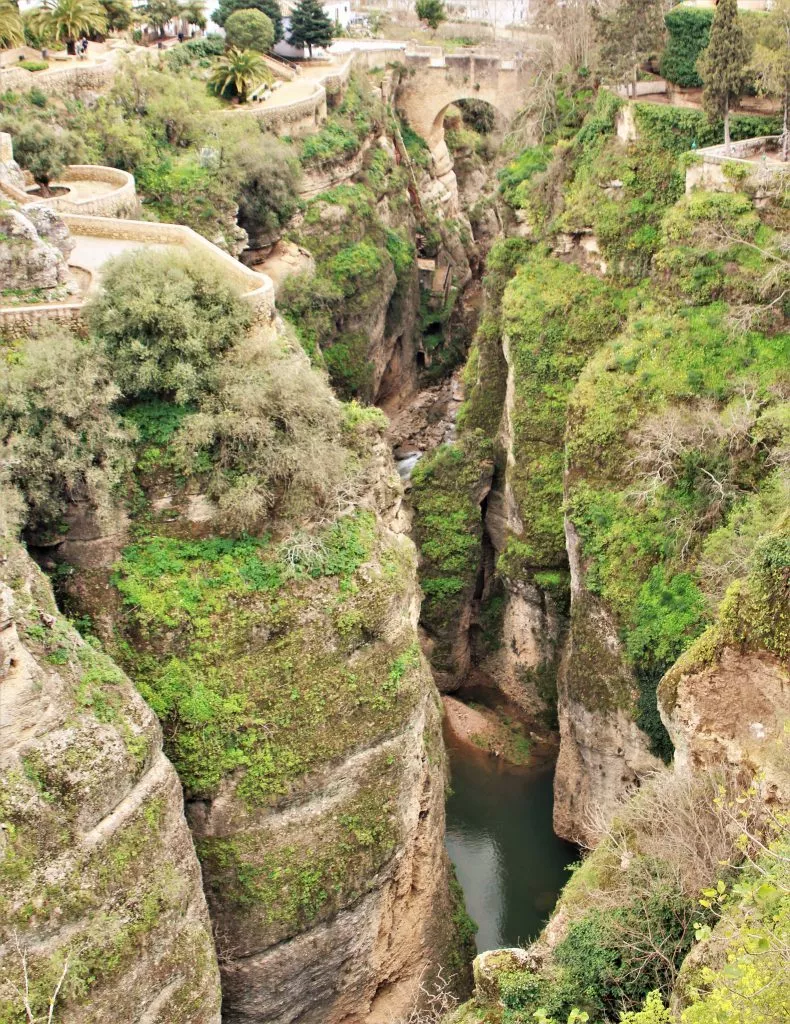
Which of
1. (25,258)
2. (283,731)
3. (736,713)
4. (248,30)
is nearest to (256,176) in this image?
(248,30)

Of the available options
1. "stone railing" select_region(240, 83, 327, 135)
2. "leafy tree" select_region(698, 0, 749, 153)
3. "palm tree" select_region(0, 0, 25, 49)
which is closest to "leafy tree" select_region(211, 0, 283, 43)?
"stone railing" select_region(240, 83, 327, 135)

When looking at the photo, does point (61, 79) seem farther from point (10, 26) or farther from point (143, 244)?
point (143, 244)

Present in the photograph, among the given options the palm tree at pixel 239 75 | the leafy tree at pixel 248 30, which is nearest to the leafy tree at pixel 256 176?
the palm tree at pixel 239 75

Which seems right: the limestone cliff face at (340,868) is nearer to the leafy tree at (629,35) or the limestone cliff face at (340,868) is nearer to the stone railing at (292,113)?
the leafy tree at (629,35)

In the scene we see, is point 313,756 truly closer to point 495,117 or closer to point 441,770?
point 441,770

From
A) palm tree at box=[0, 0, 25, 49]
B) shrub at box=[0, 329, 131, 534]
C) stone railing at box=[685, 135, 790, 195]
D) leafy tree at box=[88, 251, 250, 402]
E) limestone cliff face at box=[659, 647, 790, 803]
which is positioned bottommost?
limestone cliff face at box=[659, 647, 790, 803]

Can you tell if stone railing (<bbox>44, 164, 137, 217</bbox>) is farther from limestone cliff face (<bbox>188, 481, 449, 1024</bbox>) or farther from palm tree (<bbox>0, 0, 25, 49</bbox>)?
limestone cliff face (<bbox>188, 481, 449, 1024</bbox>)

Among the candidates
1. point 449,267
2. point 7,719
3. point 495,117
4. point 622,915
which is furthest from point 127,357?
point 495,117
